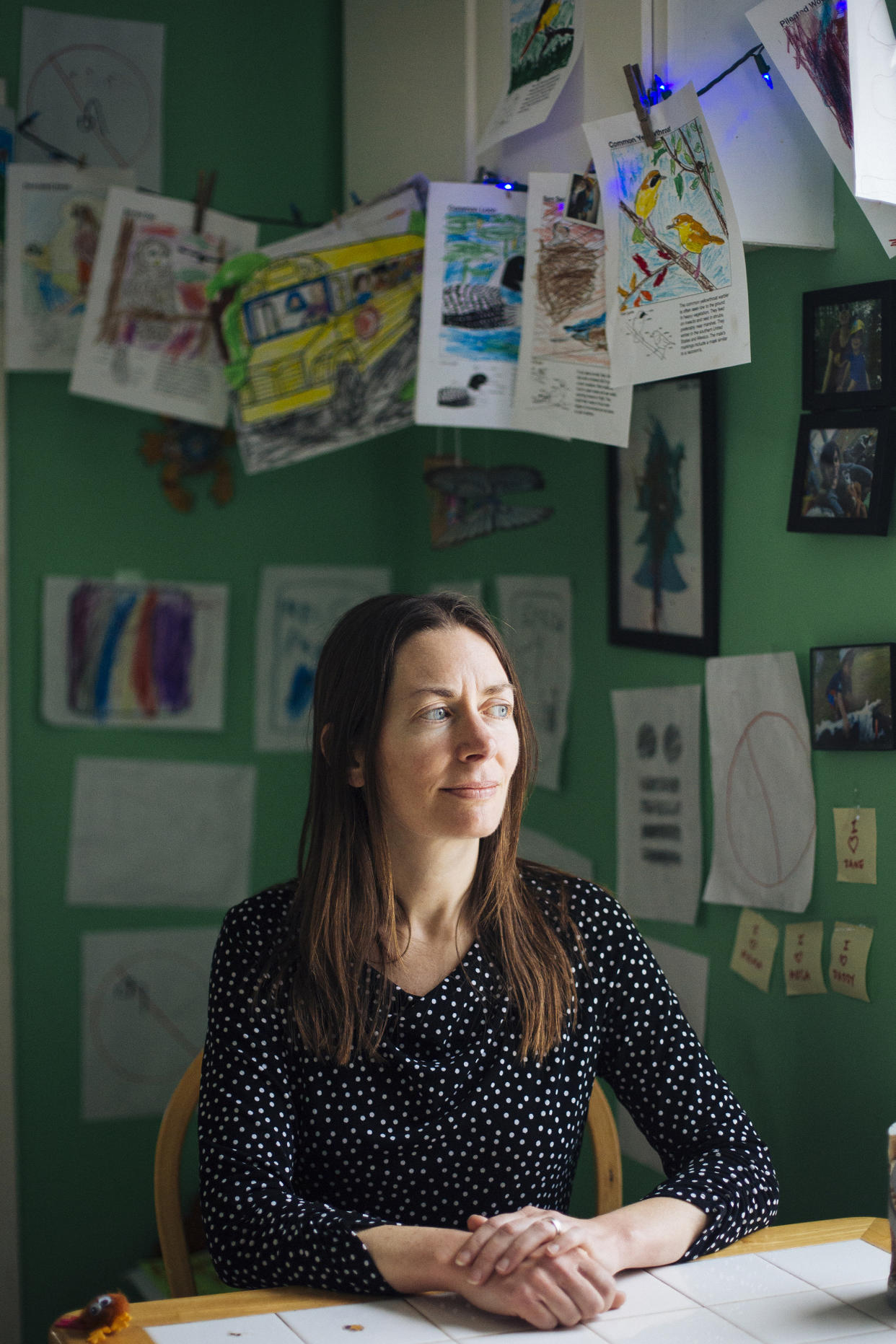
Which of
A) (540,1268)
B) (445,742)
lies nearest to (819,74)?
(445,742)

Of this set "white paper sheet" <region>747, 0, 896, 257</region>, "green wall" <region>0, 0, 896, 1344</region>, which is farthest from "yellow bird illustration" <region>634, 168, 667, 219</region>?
"green wall" <region>0, 0, 896, 1344</region>

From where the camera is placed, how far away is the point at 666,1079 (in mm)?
1396

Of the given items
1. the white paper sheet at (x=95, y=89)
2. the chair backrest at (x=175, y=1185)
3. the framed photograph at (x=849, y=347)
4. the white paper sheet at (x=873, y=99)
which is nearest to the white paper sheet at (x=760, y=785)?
the framed photograph at (x=849, y=347)

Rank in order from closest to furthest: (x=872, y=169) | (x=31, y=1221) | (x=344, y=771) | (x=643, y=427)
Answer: (x=872, y=169)
(x=344, y=771)
(x=643, y=427)
(x=31, y=1221)

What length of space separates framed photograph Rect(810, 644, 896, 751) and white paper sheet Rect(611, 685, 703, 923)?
26 centimetres

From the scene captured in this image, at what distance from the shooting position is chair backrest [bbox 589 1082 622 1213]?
1470mm

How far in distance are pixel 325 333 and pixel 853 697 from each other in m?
1.05

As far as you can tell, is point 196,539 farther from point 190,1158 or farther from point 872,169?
point 872,169

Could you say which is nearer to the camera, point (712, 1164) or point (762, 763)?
point (712, 1164)

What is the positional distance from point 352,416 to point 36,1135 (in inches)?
52.2

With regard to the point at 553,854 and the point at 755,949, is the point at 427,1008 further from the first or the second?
the point at 553,854

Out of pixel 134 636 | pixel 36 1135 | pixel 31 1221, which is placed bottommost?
pixel 31 1221

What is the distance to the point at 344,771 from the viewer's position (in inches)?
55.8

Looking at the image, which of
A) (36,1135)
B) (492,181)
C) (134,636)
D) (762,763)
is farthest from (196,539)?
(762,763)
